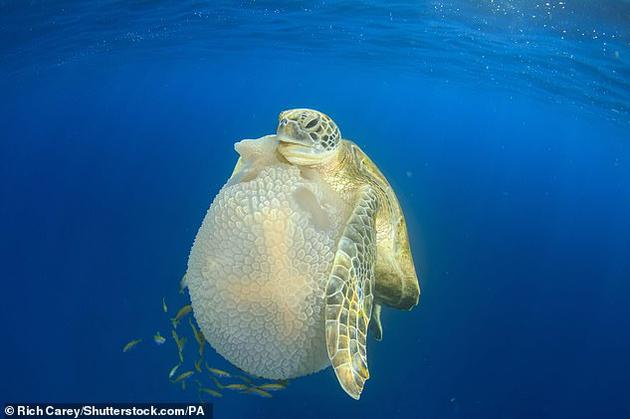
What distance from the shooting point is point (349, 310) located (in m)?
2.01

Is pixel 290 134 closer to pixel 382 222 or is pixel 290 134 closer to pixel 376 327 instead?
pixel 382 222

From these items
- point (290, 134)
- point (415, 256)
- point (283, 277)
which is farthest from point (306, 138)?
point (415, 256)

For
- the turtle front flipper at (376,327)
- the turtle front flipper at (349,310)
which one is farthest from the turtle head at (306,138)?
the turtle front flipper at (376,327)

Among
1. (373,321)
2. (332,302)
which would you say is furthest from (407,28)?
(332,302)

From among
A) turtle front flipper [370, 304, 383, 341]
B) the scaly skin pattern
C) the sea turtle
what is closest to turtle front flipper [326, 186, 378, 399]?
the sea turtle

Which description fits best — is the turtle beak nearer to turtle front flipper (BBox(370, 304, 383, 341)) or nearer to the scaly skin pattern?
the scaly skin pattern

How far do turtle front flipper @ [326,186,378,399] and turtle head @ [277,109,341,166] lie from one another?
1.60ft

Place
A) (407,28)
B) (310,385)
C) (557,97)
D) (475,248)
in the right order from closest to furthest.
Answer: (310,385) < (407,28) < (475,248) < (557,97)

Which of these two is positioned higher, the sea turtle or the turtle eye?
the turtle eye

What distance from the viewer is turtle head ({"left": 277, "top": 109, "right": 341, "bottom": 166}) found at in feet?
7.93

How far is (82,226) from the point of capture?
19172 mm

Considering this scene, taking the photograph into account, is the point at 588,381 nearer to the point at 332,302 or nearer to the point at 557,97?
the point at 557,97

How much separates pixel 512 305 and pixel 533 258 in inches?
178

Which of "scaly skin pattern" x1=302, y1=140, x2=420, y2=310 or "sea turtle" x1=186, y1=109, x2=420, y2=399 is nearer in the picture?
"sea turtle" x1=186, y1=109, x2=420, y2=399
